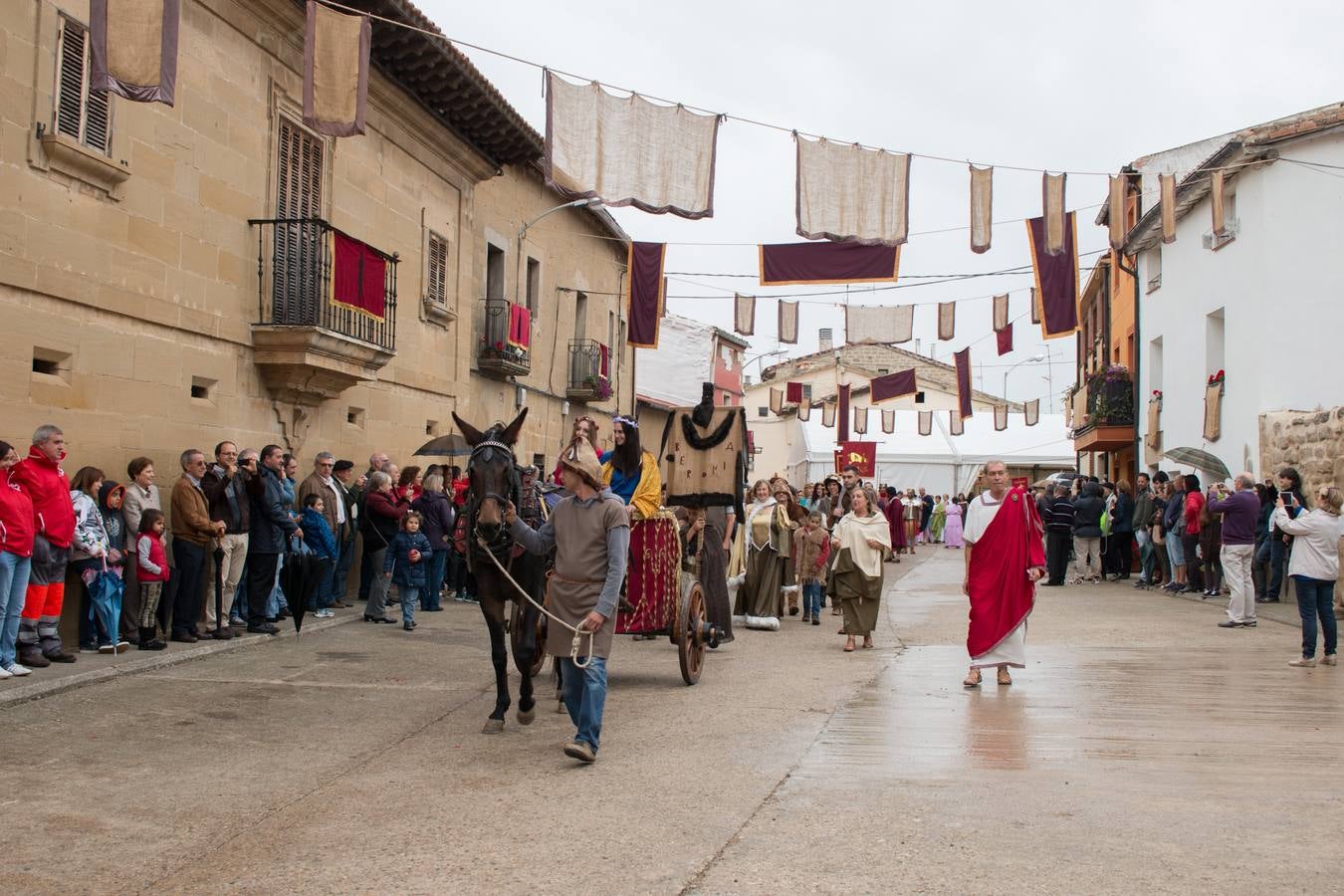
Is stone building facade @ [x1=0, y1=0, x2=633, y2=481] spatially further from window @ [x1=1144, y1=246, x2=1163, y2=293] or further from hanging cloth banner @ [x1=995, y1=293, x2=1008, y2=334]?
window @ [x1=1144, y1=246, x2=1163, y2=293]

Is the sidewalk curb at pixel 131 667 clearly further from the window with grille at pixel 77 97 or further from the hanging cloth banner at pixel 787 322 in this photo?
the hanging cloth banner at pixel 787 322

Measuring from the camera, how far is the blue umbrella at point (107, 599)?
9.76 metres

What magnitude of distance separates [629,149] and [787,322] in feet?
47.7

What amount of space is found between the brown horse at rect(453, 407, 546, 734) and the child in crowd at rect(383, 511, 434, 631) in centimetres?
540

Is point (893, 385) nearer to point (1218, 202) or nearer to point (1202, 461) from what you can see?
point (1202, 461)

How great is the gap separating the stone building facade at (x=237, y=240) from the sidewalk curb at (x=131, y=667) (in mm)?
1909

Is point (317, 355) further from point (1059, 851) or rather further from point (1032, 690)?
point (1059, 851)

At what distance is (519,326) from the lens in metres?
22.1

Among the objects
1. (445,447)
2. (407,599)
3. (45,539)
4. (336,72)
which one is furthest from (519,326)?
(45,539)

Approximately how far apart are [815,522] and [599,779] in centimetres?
933

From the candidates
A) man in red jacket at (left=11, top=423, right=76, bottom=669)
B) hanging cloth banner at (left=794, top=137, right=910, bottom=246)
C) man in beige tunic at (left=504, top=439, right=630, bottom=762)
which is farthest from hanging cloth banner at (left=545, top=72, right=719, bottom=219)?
man in beige tunic at (left=504, top=439, right=630, bottom=762)

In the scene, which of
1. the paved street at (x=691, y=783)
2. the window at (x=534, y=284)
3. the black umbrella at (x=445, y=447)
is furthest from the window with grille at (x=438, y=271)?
the paved street at (x=691, y=783)

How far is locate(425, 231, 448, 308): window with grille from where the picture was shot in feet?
61.2

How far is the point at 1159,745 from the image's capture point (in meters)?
6.99
